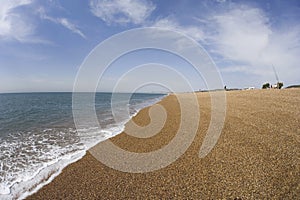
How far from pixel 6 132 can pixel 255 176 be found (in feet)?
43.4

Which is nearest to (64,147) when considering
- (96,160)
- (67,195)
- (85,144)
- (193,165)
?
(85,144)

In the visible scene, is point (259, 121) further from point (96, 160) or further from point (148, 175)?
point (96, 160)

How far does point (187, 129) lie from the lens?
32.2 feet

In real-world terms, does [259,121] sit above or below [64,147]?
above

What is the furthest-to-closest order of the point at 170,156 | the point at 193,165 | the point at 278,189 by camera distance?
the point at 170,156 < the point at 193,165 < the point at 278,189

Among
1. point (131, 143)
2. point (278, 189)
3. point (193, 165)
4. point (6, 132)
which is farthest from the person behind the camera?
point (6, 132)

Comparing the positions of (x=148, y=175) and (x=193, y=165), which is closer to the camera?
(x=148, y=175)

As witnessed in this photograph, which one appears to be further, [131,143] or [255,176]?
[131,143]

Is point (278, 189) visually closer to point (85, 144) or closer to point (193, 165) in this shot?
point (193, 165)

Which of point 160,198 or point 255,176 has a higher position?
point 255,176

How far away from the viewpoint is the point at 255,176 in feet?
14.9

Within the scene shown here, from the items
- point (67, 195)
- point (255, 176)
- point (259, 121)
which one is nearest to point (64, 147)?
point (67, 195)

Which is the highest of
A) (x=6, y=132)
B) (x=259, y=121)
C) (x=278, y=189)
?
(x=259, y=121)

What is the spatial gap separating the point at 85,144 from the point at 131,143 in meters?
2.12
